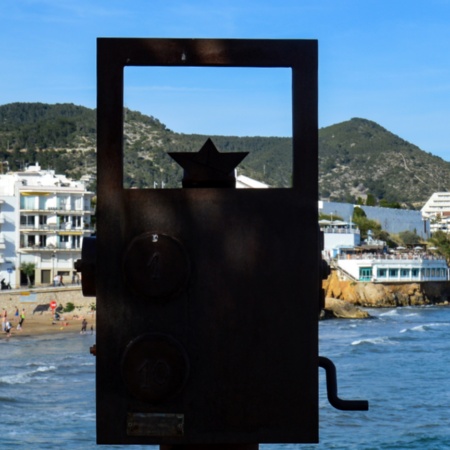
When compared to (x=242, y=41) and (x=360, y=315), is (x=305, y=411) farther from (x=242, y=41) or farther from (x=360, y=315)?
(x=360, y=315)

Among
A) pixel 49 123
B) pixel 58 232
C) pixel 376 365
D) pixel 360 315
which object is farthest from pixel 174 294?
pixel 49 123

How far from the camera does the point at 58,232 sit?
62781mm

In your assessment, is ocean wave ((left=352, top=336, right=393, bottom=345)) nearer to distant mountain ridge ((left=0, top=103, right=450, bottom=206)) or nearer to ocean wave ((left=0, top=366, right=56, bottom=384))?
ocean wave ((left=0, top=366, right=56, bottom=384))

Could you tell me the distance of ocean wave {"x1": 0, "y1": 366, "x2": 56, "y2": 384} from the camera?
34688mm

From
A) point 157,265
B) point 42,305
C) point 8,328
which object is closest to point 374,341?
point 8,328

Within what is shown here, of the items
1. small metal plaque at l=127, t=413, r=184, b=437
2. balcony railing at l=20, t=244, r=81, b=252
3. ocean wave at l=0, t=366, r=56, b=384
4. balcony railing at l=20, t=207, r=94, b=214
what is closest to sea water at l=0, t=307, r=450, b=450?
ocean wave at l=0, t=366, r=56, b=384

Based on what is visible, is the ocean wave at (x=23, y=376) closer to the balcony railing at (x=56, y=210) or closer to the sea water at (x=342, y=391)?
the sea water at (x=342, y=391)

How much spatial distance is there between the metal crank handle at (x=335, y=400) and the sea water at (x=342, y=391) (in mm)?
18856

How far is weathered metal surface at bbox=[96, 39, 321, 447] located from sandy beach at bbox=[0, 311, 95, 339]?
4751 cm

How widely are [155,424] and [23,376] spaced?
3380 centimetres

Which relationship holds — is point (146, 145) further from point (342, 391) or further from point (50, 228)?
point (342, 391)

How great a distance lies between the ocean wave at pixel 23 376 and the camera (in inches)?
1366

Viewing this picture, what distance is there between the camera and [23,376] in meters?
36.0

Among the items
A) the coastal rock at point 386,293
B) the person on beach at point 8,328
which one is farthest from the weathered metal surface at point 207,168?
the coastal rock at point 386,293
